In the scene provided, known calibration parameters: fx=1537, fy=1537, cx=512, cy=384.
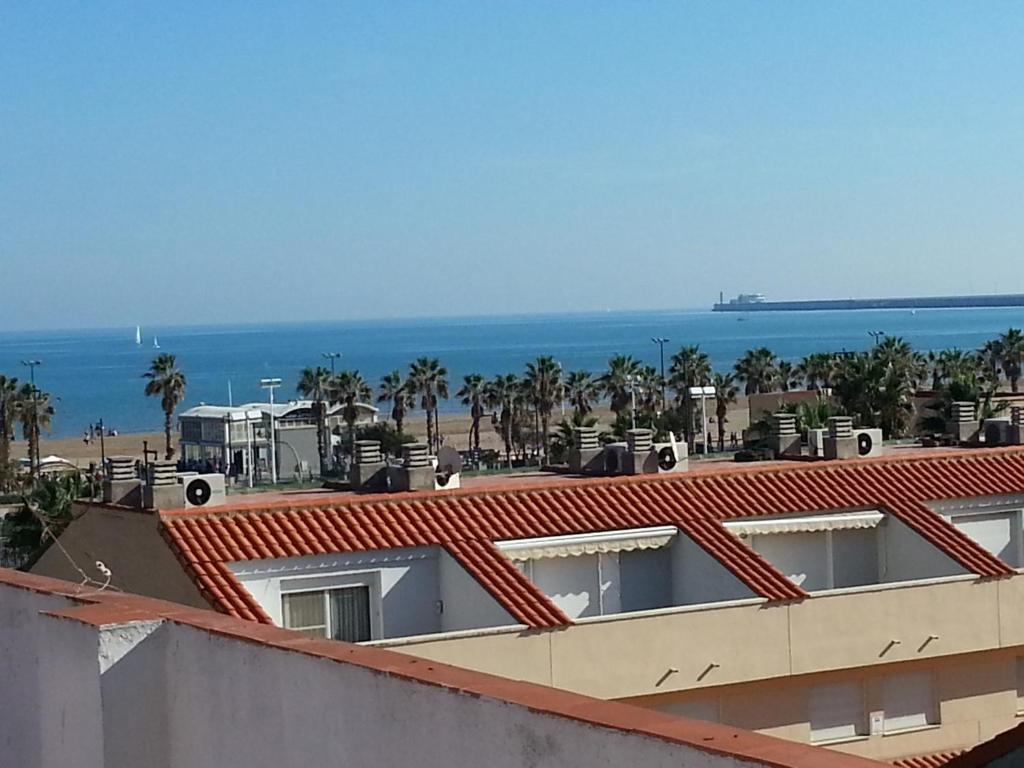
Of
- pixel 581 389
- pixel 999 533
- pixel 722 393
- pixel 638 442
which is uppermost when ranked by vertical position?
pixel 638 442

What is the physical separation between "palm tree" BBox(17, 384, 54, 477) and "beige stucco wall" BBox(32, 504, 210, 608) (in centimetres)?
5904

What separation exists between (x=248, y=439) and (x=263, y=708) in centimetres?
6030

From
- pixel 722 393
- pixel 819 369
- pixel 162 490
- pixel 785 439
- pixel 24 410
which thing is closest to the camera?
pixel 162 490

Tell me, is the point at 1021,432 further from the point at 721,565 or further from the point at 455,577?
the point at 455,577

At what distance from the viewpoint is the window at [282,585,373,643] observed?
851 inches

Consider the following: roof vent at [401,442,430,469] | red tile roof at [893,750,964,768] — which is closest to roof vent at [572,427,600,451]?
roof vent at [401,442,430,469]

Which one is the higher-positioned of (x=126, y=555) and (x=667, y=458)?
(x=667, y=458)

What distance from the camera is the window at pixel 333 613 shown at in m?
21.6

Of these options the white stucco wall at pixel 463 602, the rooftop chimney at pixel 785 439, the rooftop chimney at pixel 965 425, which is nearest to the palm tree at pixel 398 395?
the rooftop chimney at pixel 965 425

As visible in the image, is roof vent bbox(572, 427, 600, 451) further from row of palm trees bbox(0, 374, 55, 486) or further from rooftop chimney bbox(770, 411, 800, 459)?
row of palm trees bbox(0, 374, 55, 486)

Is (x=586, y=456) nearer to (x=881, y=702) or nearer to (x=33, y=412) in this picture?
(x=881, y=702)

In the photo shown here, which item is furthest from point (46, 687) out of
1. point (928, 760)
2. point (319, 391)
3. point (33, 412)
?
point (319, 391)

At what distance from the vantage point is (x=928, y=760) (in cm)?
2195

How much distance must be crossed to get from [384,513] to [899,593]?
296 inches
